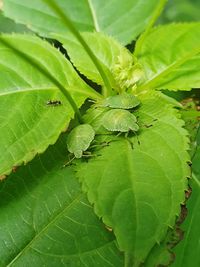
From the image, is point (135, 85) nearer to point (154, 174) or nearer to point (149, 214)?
point (154, 174)

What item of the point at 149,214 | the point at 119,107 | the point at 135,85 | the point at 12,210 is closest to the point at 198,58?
the point at 135,85

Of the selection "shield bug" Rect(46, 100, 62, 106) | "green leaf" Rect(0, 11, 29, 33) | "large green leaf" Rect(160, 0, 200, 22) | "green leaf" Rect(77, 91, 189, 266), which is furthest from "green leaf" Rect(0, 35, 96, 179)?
"large green leaf" Rect(160, 0, 200, 22)

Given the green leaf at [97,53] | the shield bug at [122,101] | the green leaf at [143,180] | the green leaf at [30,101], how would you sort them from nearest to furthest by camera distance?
the green leaf at [143,180] < the green leaf at [30,101] < the shield bug at [122,101] < the green leaf at [97,53]

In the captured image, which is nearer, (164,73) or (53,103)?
(53,103)

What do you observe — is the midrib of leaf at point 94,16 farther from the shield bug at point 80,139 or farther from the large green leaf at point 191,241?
the large green leaf at point 191,241

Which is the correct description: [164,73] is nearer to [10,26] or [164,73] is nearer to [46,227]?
[46,227]

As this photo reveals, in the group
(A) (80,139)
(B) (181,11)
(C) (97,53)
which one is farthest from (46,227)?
(B) (181,11)

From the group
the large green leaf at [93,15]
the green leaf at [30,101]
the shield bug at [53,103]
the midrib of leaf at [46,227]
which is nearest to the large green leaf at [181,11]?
the large green leaf at [93,15]
